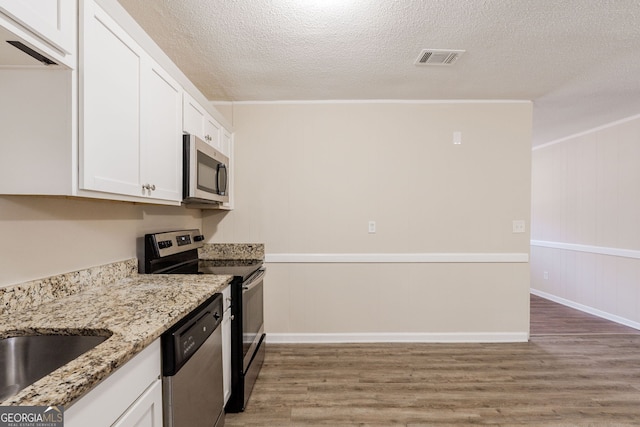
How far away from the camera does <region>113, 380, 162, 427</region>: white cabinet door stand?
3.15ft

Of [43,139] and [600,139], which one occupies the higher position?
[600,139]

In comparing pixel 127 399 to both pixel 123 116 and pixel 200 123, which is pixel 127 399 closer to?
pixel 123 116

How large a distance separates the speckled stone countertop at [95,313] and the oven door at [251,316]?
377 mm

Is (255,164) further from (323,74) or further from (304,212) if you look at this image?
(323,74)

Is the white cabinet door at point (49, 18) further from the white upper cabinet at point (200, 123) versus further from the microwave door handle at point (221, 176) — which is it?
the microwave door handle at point (221, 176)

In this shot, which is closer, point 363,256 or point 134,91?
point 134,91

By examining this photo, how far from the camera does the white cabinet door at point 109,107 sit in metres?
1.17

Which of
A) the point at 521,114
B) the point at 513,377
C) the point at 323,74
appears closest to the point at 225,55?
the point at 323,74

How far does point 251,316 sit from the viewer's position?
93.0 inches

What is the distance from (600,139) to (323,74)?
12.5 feet

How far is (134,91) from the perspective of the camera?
149 cm

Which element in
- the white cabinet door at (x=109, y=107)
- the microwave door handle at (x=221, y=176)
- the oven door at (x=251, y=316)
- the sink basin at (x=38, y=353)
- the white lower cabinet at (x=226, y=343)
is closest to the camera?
the sink basin at (x=38, y=353)

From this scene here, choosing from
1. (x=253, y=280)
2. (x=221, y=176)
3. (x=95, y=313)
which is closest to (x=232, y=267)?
(x=253, y=280)

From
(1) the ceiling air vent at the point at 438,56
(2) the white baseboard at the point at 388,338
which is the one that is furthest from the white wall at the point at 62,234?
(1) the ceiling air vent at the point at 438,56
